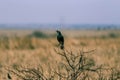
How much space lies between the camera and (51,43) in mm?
25953

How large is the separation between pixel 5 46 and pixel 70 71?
17.6 m

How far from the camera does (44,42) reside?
84.6 ft

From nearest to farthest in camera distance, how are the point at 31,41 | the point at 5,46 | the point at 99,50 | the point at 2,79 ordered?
the point at 2,79 → the point at 99,50 → the point at 5,46 → the point at 31,41

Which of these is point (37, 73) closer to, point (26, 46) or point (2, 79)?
point (2, 79)

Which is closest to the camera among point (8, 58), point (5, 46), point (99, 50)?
Result: point (8, 58)

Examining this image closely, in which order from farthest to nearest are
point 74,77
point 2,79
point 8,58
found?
point 8,58 < point 2,79 < point 74,77

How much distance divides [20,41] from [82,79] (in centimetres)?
1896

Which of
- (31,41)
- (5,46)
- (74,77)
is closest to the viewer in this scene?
(74,77)

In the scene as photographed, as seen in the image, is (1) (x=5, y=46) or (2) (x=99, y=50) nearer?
(2) (x=99, y=50)

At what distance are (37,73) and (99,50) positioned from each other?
15.2 m

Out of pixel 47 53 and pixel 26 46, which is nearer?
pixel 47 53

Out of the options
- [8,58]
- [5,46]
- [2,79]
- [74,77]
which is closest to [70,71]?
[74,77]

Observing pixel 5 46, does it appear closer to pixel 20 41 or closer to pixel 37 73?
pixel 20 41

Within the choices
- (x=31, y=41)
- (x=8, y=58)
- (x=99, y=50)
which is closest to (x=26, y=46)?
(x=31, y=41)
